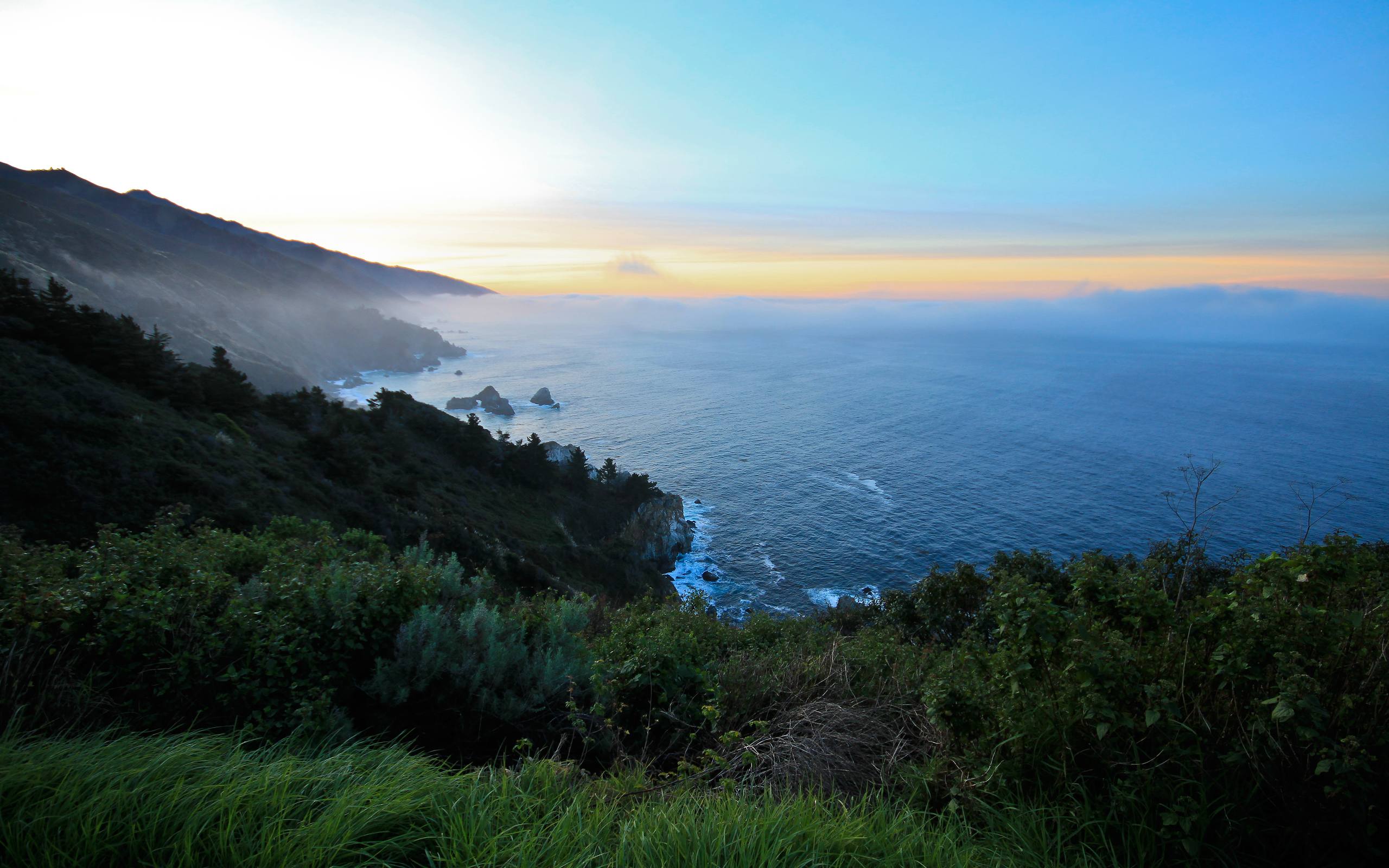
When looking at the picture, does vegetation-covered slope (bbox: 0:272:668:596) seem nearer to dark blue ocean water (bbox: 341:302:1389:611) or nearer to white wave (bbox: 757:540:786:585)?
white wave (bbox: 757:540:786:585)

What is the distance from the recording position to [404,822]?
2746 millimetres

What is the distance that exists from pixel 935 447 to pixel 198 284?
119 m

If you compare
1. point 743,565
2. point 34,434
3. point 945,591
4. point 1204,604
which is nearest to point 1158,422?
point 743,565

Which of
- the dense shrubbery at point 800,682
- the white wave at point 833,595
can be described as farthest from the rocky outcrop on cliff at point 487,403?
the dense shrubbery at point 800,682

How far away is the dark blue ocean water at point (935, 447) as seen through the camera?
39.0 metres

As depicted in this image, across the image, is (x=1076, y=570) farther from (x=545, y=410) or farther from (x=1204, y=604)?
(x=545, y=410)

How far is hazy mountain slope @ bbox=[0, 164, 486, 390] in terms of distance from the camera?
75.9 meters

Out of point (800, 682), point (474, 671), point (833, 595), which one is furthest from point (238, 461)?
point (833, 595)

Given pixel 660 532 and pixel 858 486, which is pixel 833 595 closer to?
pixel 660 532

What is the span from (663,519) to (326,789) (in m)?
39.5

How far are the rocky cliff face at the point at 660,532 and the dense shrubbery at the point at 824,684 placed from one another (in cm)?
3465

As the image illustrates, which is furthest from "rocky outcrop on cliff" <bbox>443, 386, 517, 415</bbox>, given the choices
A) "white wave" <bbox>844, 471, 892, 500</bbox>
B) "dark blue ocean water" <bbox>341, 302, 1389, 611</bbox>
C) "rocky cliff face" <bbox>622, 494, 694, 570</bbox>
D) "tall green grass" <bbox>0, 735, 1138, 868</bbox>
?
"tall green grass" <bbox>0, 735, 1138, 868</bbox>

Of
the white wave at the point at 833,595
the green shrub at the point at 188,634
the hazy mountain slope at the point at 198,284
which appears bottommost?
the white wave at the point at 833,595

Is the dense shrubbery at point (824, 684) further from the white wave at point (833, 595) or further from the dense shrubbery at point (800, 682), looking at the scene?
the white wave at point (833, 595)
